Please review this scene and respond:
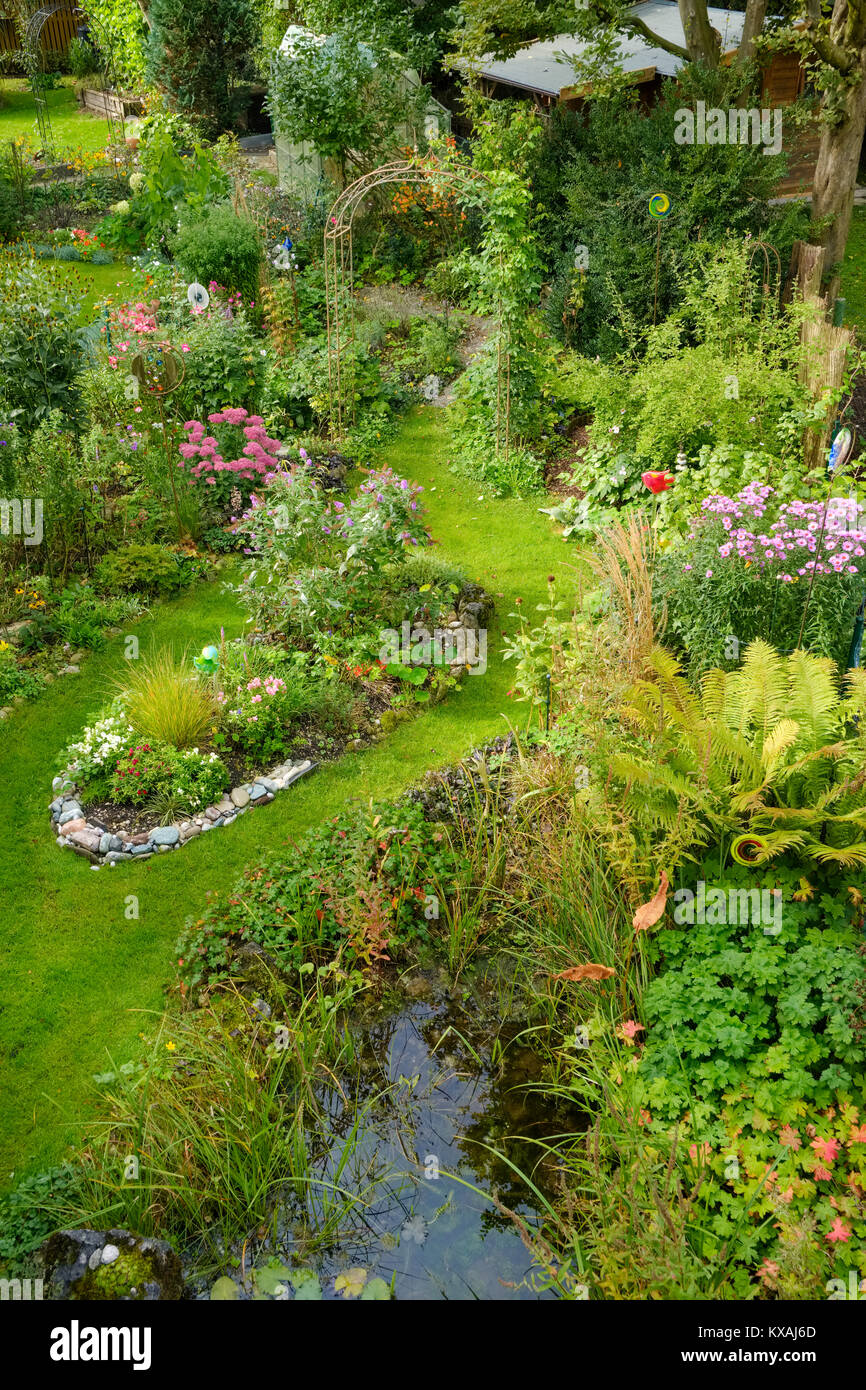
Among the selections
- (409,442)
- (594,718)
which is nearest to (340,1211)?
(594,718)

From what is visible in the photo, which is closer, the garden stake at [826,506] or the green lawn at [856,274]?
the garden stake at [826,506]

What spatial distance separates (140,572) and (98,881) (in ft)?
9.47

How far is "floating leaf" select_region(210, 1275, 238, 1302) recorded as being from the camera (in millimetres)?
4191

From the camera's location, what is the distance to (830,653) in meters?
6.41

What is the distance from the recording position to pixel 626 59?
14.2m

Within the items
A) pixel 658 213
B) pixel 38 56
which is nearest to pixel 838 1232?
pixel 658 213

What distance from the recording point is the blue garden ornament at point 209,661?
6949 millimetres

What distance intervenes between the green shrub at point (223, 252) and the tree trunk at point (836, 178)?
5.63 m

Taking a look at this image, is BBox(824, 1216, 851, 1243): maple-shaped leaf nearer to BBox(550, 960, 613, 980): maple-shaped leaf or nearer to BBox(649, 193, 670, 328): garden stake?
BBox(550, 960, 613, 980): maple-shaped leaf

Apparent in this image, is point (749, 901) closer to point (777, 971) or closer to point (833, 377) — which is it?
point (777, 971)

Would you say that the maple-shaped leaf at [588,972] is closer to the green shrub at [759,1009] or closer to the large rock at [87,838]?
the green shrub at [759,1009]

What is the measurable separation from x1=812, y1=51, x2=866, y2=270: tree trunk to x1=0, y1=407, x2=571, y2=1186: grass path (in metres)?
5.25

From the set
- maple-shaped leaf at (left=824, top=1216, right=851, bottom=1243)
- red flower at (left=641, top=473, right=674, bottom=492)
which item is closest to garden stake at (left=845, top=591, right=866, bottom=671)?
red flower at (left=641, top=473, right=674, bottom=492)

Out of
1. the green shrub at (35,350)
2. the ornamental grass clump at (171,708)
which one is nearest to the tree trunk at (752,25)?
the green shrub at (35,350)
